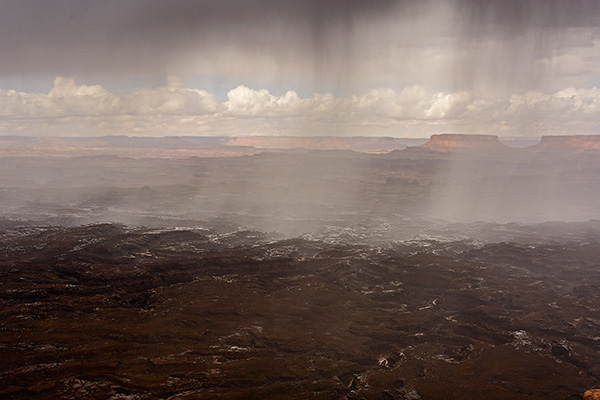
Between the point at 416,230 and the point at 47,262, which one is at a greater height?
the point at 47,262

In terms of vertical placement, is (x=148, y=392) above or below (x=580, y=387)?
above

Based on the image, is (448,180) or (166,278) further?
(448,180)

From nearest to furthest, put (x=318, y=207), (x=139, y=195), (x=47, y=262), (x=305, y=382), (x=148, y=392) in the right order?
(x=148, y=392)
(x=305, y=382)
(x=47, y=262)
(x=318, y=207)
(x=139, y=195)

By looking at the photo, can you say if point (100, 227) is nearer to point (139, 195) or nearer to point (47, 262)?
point (47, 262)

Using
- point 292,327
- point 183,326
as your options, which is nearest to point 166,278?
point 183,326

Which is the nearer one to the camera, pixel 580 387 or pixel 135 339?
pixel 580 387

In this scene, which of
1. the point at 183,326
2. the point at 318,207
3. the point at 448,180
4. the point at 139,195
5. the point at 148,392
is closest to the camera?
the point at 148,392

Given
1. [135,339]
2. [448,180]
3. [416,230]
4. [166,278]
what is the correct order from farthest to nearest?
1. [448,180]
2. [416,230]
3. [166,278]
4. [135,339]

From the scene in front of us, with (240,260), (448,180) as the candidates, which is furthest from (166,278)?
(448,180)

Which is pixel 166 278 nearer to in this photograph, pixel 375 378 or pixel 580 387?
pixel 375 378
